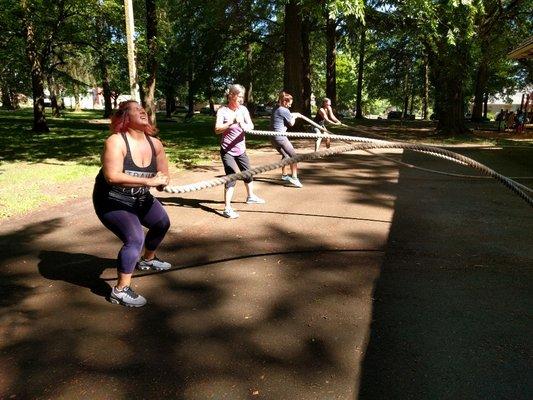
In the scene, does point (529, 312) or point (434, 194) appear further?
point (434, 194)

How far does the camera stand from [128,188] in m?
3.81

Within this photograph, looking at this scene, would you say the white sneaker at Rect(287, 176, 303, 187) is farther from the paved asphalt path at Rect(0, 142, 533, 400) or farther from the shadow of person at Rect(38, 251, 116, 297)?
the shadow of person at Rect(38, 251, 116, 297)

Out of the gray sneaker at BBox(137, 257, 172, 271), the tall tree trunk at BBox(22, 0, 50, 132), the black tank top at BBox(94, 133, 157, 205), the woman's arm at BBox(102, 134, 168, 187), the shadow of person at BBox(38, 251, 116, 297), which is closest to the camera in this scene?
the woman's arm at BBox(102, 134, 168, 187)

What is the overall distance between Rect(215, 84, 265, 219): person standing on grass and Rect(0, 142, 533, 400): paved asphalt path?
24.2 inches

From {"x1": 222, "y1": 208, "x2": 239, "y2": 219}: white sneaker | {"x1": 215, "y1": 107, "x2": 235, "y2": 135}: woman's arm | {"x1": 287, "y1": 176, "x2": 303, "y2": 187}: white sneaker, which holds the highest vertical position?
{"x1": 215, "y1": 107, "x2": 235, "y2": 135}: woman's arm

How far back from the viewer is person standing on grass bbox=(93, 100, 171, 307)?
362cm

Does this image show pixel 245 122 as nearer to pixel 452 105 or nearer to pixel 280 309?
pixel 280 309

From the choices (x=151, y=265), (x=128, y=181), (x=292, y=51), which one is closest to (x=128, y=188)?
(x=128, y=181)

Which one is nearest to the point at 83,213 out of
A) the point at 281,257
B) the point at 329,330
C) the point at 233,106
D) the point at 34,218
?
the point at 34,218

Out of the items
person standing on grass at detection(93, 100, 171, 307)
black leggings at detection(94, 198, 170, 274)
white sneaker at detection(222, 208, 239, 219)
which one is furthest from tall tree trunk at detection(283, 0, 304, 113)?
black leggings at detection(94, 198, 170, 274)

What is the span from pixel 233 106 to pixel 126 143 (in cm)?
327

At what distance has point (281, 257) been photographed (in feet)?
17.3

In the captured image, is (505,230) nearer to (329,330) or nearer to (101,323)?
(329,330)

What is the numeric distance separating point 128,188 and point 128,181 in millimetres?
220
